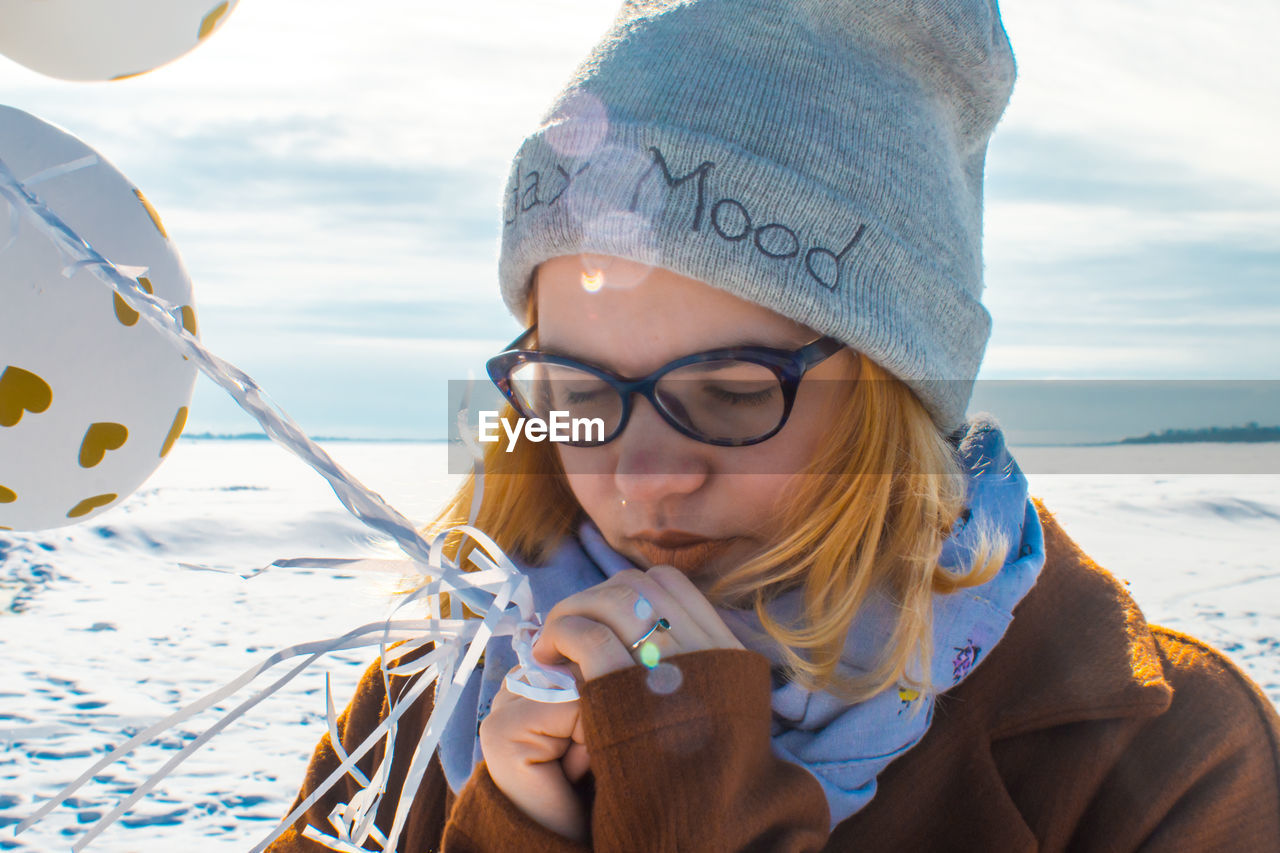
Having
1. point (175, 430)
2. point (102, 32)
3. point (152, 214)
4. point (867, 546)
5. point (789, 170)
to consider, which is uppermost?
point (102, 32)

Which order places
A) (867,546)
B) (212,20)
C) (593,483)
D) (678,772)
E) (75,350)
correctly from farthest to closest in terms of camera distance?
(593,483) → (867,546) → (212,20) → (75,350) → (678,772)

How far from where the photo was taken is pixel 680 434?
1480 millimetres

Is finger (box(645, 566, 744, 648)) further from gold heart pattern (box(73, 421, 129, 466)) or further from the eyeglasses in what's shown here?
gold heart pattern (box(73, 421, 129, 466))

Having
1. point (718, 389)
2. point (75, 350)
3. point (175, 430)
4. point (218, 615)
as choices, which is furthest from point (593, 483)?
point (218, 615)

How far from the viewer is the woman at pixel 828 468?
143cm

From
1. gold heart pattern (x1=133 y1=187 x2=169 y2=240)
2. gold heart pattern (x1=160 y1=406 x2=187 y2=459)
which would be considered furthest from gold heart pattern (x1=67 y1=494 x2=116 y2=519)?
gold heart pattern (x1=133 y1=187 x2=169 y2=240)

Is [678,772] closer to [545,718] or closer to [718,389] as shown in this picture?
[545,718]

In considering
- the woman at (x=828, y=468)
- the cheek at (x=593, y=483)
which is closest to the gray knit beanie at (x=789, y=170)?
the woman at (x=828, y=468)

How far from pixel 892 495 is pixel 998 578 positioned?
27cm

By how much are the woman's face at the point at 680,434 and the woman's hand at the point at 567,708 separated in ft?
0.83

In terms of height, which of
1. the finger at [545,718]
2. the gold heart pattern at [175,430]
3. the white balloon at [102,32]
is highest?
the white balloon at [102,32]

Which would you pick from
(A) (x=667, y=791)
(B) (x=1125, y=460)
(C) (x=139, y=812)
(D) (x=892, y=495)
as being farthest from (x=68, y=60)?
(B) (x=1125, y=460)

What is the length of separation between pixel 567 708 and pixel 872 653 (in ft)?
2.05

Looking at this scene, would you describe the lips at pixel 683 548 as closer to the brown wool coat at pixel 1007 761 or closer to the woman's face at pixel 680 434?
the woman's face at pixel 680 434
